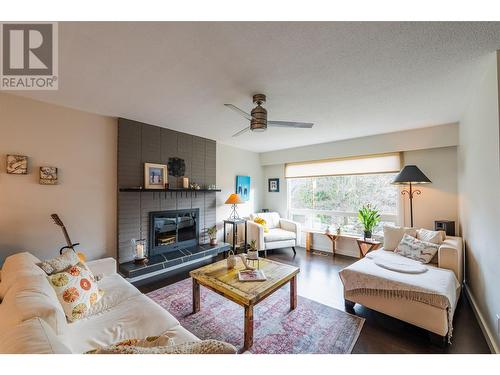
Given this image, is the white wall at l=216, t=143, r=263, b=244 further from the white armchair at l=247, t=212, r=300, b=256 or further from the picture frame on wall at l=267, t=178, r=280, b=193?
the white armchair at l=247, t=212, r=300, b=256

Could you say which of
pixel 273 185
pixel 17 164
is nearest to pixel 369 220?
pixel 273 185

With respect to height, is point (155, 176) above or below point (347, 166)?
below

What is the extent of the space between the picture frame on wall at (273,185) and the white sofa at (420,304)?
3070mm

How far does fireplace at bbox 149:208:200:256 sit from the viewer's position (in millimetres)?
3248

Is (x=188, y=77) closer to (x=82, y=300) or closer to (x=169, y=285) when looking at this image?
(x=82, y=300)

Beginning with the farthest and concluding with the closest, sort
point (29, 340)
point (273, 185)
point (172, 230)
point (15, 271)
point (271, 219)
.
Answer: point (273, 185) < point (271, 219) < point (172, 230) < point (15, 271) < point (29, 340)

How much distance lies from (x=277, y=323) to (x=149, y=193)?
2568 mm

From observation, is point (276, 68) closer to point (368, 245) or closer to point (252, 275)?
point (252, 275)

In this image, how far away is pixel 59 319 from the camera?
110 centimetres

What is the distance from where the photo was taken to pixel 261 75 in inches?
70.8

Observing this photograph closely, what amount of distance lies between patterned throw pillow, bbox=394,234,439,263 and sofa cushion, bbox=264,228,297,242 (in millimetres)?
1882

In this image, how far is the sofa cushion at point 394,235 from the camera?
2955 mm

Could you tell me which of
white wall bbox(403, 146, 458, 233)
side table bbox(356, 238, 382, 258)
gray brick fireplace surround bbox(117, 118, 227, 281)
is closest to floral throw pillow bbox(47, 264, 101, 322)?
gray brick fireplace surround bbox(117, 118, 227, 281)
